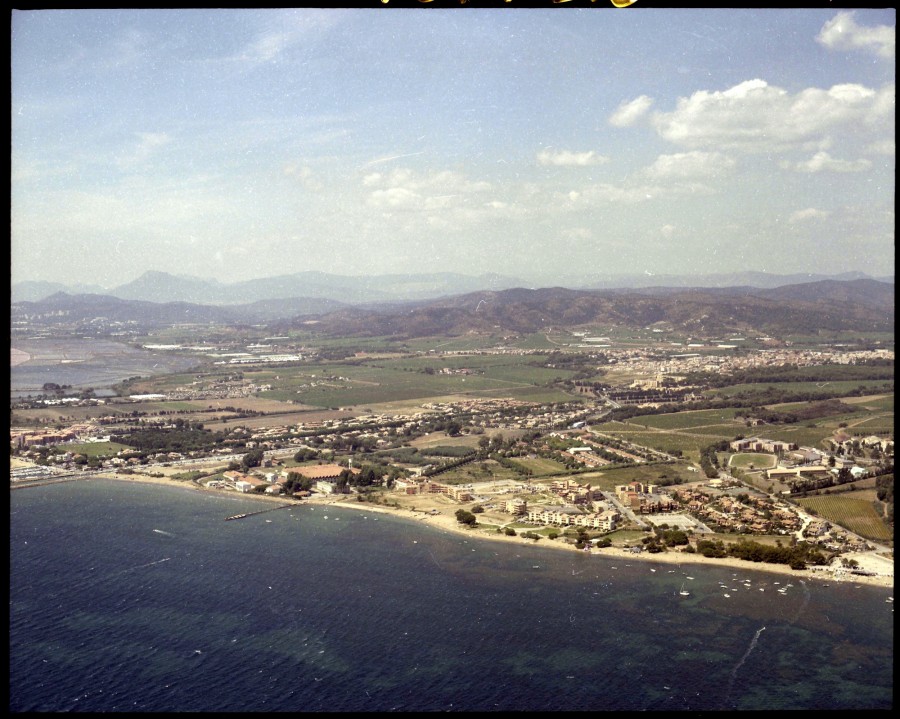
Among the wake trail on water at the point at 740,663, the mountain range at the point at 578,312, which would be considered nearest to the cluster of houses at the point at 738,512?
the wake trail on water at the point at 740,663

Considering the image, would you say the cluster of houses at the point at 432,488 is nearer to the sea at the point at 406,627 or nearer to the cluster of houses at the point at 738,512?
the sea at the point at 406,627

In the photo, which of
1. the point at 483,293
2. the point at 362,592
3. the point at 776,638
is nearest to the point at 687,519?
the point at 776,638

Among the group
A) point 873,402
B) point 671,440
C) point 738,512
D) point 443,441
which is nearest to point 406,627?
point 738,512

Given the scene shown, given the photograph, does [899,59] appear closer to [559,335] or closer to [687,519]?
[687,519]

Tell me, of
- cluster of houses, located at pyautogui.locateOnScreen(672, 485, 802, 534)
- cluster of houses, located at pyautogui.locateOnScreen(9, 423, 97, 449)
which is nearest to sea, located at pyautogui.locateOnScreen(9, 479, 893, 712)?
cluster of houses, located at pyautogui.locateOnScreen(672, 485, 802, 534)

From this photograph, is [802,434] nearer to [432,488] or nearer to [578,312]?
[432,488]
